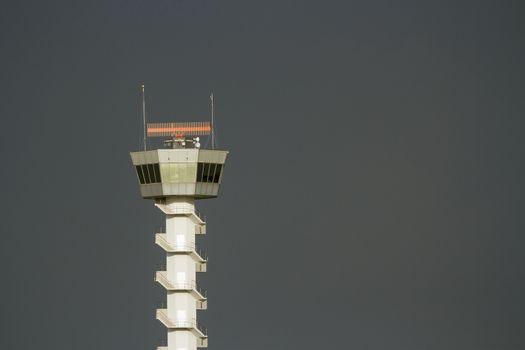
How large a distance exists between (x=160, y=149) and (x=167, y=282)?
34.7ft

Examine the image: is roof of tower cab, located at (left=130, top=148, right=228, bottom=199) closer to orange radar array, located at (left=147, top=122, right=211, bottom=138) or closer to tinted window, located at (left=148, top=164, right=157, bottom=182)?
tinted window, located at (left=148, top=164, right=157, bottom=182)

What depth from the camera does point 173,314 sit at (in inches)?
3120

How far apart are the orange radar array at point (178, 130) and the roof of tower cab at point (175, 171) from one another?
165cm

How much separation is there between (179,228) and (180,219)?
0.80 meters

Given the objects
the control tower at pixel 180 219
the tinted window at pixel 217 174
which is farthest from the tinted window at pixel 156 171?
the tinted window at pixel 217 174

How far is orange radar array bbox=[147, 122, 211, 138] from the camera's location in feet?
263

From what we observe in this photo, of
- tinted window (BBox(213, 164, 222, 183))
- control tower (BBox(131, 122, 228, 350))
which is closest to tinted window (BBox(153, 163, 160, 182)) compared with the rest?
control tower (BBox(131, 122, 228, 350))

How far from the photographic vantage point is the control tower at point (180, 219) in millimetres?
79125

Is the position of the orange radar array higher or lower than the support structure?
higher

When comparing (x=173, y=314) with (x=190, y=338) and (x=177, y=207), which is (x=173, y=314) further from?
(x=177, y=207)

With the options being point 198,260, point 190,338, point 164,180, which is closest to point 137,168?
point 164,180

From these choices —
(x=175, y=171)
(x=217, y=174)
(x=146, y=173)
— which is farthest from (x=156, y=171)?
(x=217, y=174)

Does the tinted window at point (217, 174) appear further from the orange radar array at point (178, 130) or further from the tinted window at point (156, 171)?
the tinted window at point (156, 171)

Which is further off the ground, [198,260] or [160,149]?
[160,149]
